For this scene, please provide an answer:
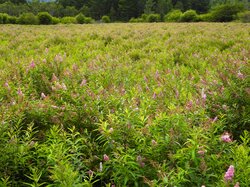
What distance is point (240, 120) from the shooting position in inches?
139

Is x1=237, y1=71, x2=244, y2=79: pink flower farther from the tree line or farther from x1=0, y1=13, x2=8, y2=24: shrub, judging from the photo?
the tree line

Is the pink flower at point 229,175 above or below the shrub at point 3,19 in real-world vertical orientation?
above

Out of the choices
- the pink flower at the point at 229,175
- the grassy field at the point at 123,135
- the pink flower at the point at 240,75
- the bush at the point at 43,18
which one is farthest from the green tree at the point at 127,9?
the pink flower at the point at 229,175

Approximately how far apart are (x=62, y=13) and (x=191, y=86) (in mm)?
77846

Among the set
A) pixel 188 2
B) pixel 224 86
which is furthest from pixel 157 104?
pixel 188 2

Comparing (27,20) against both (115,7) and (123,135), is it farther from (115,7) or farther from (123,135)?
(115,7)

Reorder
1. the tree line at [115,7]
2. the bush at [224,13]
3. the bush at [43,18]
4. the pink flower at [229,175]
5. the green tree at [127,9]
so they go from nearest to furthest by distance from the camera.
Result: the pink flower at [229,175], the bush at [43,18], the bush at [224,13], the tree line at [115,7], the green tree at [127,9]

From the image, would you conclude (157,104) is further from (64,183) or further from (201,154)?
(64,183)

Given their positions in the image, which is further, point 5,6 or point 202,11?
point 202,11

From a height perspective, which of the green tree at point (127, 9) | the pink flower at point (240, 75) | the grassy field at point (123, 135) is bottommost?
the green tree at point (127, 9)

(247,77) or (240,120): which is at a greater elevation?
(247,77)

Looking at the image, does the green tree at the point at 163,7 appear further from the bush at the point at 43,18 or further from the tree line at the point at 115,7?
the bush at the point at 43,18

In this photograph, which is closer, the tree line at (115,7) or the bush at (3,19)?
the bush at (3,19)

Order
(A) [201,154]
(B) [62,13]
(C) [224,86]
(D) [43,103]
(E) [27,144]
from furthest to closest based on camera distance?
1. (B) [62,13]
2. (C) [224,86]
3. (D) [43,103]
4. (E) [27,144]
5. (A) [201,154]
